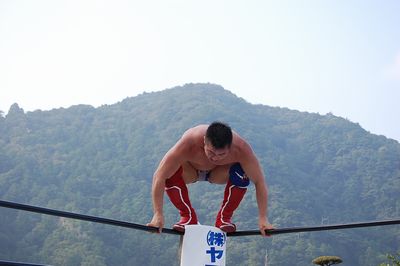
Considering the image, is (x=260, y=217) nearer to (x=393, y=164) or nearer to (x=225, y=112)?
(x=393, y=164)

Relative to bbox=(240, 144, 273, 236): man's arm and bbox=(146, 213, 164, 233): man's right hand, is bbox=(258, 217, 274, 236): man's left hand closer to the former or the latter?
bbox=(240, 144, 273, 236): man's arm

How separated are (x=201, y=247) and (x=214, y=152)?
1.51 ft

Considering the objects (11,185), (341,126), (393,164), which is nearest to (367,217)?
(393,164)

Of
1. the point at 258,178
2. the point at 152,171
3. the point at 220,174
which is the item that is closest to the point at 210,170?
the point at 220,174

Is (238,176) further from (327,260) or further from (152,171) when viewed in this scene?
(152,171)

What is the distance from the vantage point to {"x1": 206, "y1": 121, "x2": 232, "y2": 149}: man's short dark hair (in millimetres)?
2945

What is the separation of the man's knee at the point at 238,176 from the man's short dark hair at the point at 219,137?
35cm

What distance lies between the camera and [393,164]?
54.8 m

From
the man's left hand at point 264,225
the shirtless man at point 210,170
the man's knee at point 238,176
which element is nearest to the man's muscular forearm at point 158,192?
the shirtless man at point 210,170

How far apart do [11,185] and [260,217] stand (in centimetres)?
4486

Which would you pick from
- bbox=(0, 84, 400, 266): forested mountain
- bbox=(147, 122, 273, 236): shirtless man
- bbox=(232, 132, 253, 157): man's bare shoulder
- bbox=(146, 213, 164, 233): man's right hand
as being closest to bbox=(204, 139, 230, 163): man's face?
bbox=(147, 122, 273, 236): shirtless man

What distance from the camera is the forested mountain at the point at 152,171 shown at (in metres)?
39.5

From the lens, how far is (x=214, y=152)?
2975 millimetres

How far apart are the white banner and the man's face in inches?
13.2
